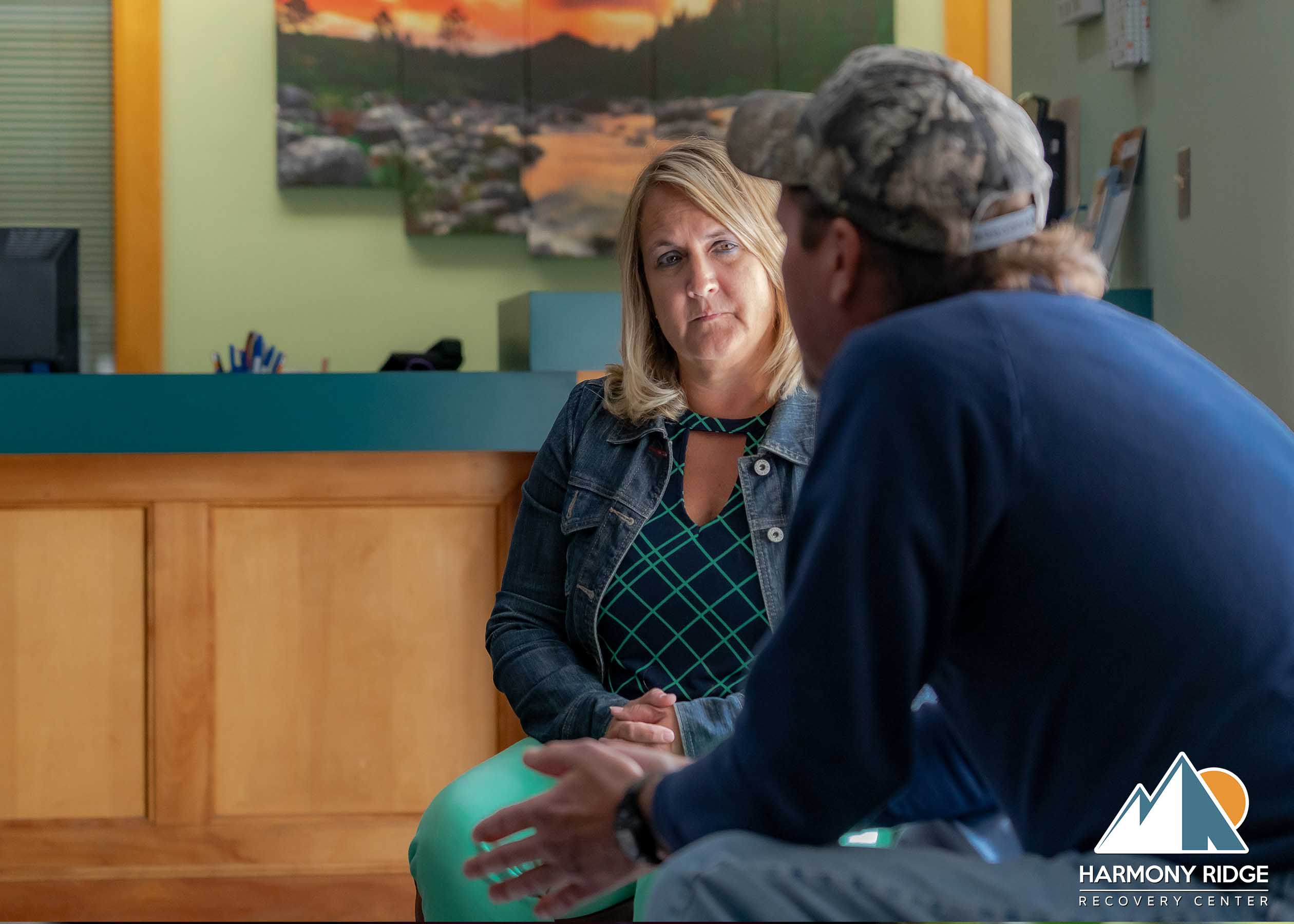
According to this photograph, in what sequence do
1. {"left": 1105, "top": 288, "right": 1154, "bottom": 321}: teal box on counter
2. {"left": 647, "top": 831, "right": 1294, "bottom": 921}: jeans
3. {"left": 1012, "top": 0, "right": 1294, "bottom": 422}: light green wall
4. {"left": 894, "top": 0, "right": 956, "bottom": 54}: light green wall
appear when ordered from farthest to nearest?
{"left": 894, "top": 0, "right": 956, "bottom": 54}: light green wall < {"left": 1105, "top": 288, "right": 1154, "bottom": 321}: teal box on counter < {"left": 1012, "top": 0, "right": 1294, "bottom": 422}: light green wall < {"left": 647, "top": 831, "right": 1294, "bottom": 921}: jeans

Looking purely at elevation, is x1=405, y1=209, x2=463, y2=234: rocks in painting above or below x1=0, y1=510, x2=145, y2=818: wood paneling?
above

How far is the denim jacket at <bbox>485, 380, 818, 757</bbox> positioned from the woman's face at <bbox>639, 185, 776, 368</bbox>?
0.09 m

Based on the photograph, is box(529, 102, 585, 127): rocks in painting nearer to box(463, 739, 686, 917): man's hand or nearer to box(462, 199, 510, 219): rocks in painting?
box(462, 199, 510, 219): rocks in painting

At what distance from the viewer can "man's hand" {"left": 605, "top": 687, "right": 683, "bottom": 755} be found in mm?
1307

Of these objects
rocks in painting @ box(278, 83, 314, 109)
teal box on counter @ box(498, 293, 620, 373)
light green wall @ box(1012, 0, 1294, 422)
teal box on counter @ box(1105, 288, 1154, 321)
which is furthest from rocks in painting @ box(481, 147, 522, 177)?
teal box on counter @ box(1105, 288, 1154, 321)

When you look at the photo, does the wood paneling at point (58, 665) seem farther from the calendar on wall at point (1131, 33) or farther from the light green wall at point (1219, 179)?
the calendar on wall at point (1131, 33)

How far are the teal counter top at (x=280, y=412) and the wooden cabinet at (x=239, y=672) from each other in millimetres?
63

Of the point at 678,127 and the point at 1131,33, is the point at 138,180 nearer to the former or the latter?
the point at 678,127

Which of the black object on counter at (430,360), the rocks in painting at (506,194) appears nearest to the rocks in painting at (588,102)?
the rocks in painting at (506,194)

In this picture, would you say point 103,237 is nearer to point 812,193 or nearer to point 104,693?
point 104,693

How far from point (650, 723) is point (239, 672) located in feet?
3.48

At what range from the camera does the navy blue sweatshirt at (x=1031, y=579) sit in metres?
0.64

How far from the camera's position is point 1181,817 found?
65 cm

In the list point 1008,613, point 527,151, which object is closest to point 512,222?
point 527,151
